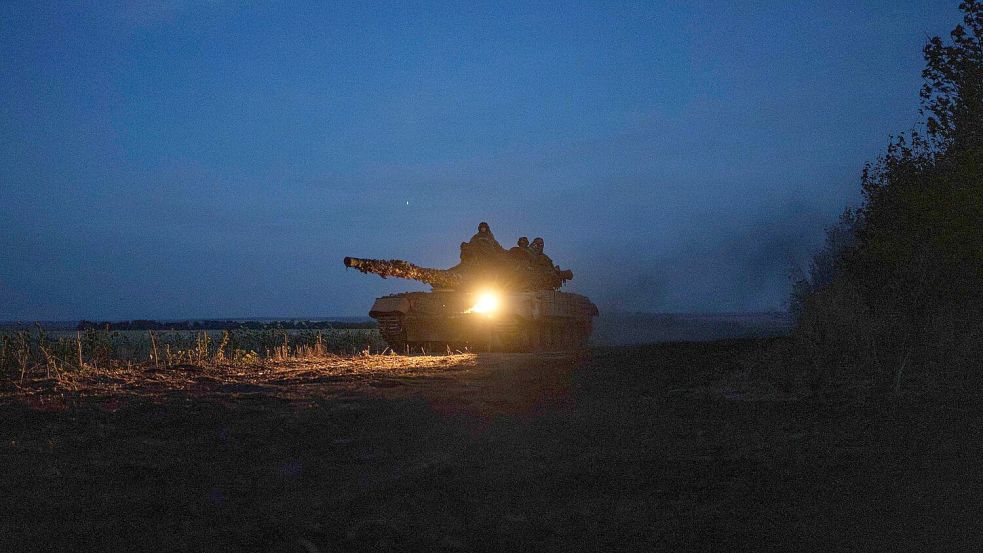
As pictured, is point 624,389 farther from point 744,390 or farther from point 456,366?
point 456,366

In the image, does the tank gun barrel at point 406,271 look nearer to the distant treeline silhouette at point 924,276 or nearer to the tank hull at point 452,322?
the tank hull at point 452,322

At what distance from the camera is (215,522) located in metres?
5.27

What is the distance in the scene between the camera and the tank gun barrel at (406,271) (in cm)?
2088

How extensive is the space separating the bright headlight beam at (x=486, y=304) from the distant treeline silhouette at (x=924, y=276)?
9428mm

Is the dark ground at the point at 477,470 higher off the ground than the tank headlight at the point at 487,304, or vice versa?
the tank headlight at the point at 487,304

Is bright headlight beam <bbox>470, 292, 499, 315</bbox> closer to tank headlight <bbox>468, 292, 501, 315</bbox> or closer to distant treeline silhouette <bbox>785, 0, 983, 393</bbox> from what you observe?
tank headlight <bbox>468, 292, 501, 315</bbox>

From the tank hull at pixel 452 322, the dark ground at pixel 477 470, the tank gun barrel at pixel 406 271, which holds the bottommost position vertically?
the dark ground at pixel 477 470

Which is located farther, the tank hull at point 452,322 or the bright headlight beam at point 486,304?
the bright headlight beam at point 486,304

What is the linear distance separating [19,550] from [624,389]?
24.8 feet

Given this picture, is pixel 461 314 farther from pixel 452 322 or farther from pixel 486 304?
pixel 486 304

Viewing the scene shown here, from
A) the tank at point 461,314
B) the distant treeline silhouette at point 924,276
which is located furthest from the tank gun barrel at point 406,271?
the distant treeline silhouette at point 924,276

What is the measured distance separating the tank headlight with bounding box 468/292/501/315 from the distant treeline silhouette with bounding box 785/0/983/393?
9.41 m

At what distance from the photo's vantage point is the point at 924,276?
13617mm

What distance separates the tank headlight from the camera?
23.8 meters
